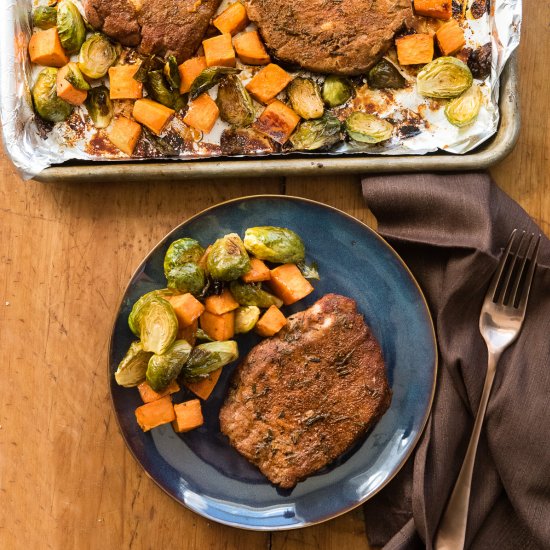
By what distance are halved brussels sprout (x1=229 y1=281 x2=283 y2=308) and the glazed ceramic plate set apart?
8.9 inches

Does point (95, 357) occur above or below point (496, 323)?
above

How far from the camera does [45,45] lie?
3734mm

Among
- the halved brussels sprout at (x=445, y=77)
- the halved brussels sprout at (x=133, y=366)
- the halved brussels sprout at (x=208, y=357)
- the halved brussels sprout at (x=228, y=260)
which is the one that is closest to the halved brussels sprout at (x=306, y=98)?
the halved brussels sprout at (x=445, y=77)

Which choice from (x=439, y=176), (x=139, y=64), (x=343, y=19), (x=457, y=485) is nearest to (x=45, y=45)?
(x=139, y=64)

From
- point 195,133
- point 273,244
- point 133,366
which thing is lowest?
point 133,366

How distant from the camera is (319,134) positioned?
375cm

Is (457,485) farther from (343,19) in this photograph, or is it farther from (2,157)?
(2,157)

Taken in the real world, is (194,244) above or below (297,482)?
above

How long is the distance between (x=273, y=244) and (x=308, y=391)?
0.74 meters

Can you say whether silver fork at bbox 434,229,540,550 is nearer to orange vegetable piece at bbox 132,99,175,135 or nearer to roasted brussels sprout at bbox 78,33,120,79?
orange vegetable piece at bbox 132,99,175,135

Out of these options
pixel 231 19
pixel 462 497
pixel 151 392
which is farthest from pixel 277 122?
pixel 462 497

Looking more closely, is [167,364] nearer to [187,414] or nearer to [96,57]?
[187,414]

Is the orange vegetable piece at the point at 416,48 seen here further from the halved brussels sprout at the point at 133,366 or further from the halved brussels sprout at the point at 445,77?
the halved brussels sprout at the point at 133,366

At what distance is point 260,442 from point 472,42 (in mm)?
2291
